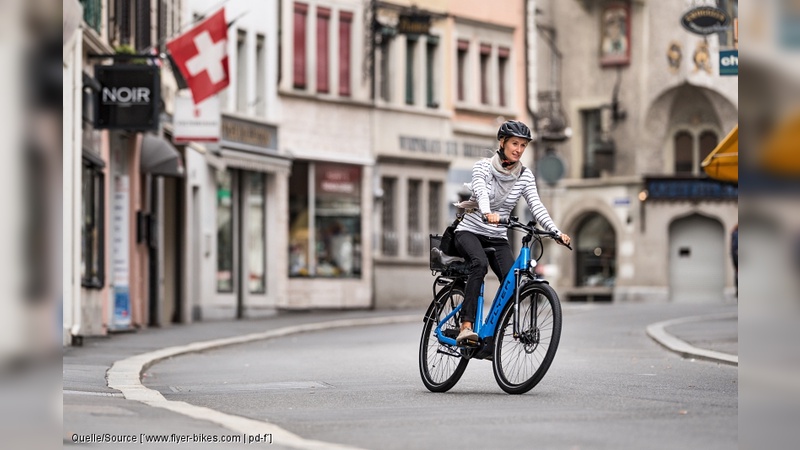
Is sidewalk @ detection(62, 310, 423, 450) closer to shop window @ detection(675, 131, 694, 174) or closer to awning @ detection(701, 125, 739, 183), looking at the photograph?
awning @ detection(701, 125, 739, 183)

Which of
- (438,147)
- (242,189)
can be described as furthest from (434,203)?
(242,189)

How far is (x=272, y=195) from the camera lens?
4097 centimetres

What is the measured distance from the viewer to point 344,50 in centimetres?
4438

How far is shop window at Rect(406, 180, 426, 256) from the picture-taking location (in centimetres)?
4672

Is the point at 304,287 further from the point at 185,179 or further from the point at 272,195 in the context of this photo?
the point at 185,179

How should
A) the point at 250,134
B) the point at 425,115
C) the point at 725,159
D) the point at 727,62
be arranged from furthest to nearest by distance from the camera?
the point at 425,115, the point at 250,134, the point at 727,62, the point at 725,159

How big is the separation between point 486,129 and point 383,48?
555cm

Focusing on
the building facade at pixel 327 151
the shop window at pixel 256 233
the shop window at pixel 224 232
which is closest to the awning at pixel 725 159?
the shop window at pixel 224 232

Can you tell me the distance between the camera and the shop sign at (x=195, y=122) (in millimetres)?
30062

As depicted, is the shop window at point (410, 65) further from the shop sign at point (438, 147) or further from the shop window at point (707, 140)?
the shop window at point (707, 140)

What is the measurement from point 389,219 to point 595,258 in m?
15.9

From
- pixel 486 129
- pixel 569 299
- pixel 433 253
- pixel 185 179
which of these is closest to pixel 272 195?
pixel 185 179

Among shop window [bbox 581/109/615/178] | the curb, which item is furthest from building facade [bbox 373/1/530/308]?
the curb

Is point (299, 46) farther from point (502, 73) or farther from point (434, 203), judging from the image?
point (502, 73)
